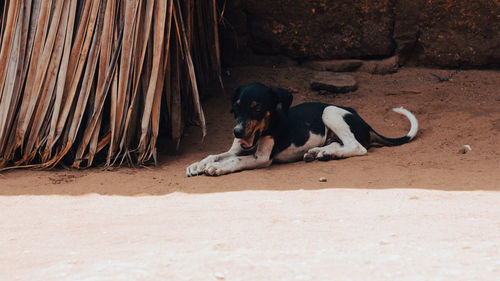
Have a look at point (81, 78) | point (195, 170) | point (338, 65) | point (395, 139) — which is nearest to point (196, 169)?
point (195, 170)

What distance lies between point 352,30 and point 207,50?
1.84m

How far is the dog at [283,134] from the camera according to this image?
465cm

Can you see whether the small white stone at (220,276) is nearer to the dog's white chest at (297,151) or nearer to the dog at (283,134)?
the dog at (283,134)

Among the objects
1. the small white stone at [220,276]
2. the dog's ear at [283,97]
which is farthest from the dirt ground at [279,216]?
the dog's ear at [283,97]

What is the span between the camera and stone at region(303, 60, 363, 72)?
700 centimetres

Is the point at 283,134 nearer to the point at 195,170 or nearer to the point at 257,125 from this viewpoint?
the point at 257,125

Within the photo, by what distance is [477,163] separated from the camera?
430cm

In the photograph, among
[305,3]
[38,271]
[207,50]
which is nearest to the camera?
[38,271]

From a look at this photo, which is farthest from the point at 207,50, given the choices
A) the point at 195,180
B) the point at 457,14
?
the point at 457,14

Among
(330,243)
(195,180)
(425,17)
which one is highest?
(425,17)

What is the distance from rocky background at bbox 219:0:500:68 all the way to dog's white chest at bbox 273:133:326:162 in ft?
6.97

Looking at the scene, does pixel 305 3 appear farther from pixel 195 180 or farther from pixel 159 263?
pixel 159 263

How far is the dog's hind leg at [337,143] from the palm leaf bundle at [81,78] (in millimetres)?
1223

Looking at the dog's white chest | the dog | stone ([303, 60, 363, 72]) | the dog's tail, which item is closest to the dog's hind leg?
the dog
